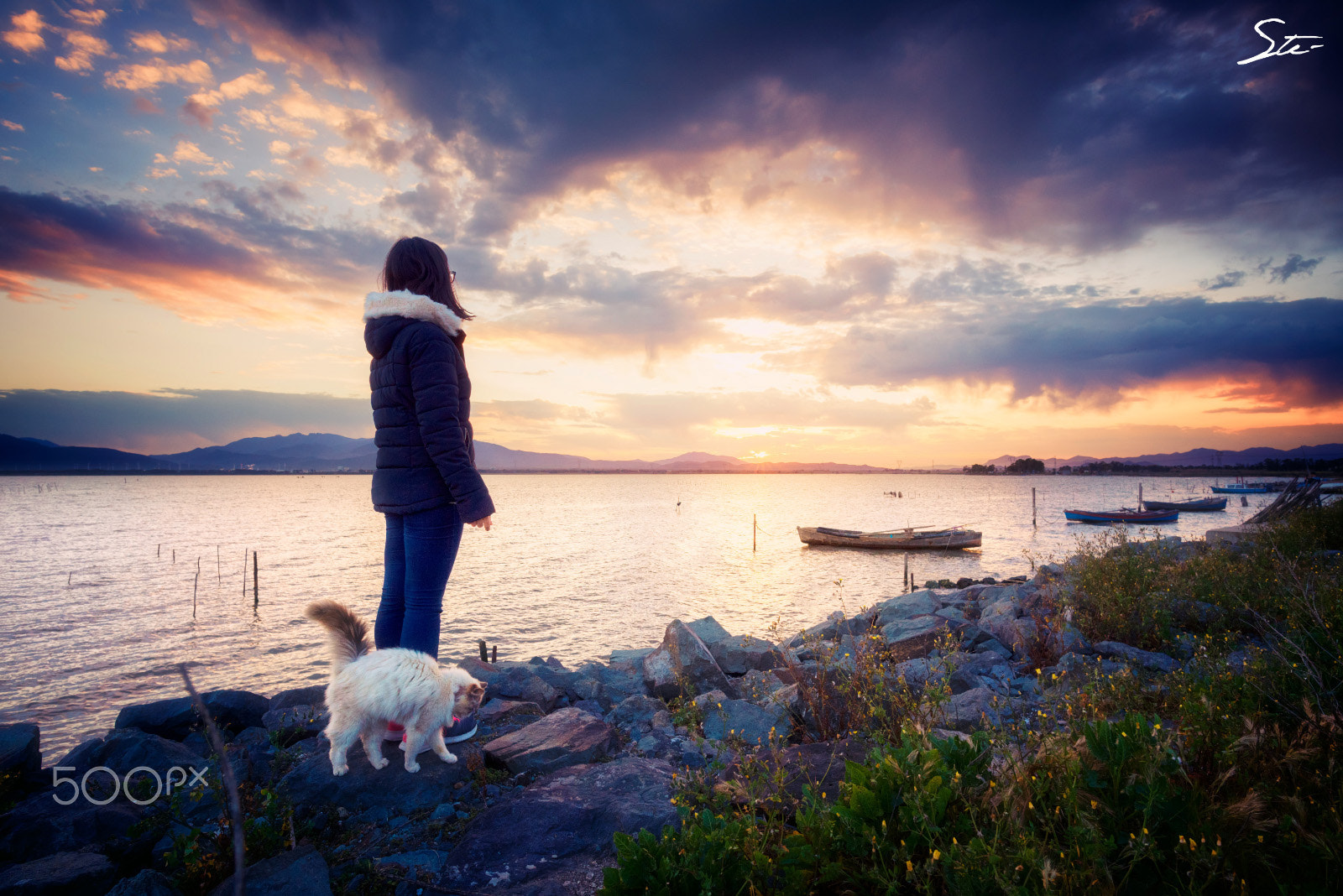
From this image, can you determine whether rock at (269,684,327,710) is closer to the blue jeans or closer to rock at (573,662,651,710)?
rock at (573,662,651,710)

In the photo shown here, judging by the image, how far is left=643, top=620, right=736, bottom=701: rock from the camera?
7570 millimetres

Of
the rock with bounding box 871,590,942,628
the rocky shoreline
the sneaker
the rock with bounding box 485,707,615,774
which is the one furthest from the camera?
the rock with bounding box 871,590,942,628

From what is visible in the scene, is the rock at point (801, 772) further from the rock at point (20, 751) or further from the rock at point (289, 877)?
the rock at point (20, 751)

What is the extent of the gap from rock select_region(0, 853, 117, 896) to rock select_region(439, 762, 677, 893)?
6.02ft

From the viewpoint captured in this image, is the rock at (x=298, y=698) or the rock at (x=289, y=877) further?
the rock at (x=298, y=698)

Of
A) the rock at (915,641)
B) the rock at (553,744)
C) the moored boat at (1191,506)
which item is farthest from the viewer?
the moored boat at (1191,506)

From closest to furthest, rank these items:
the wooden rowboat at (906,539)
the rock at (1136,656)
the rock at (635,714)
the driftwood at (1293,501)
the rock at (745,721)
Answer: the rock at (745,721) → the rock at (635,714) → the rock at (1136,656) → the driftwood at (1293,501) → the wooden rowboat at (906,539)

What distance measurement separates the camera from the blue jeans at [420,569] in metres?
4.06

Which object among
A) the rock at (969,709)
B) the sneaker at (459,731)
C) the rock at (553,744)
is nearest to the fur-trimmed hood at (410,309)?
the sneaker at (459,731)

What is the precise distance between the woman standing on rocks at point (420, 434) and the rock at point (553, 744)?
815mm

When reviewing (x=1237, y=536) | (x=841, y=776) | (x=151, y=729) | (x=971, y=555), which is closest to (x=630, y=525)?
(x=971, y=555)

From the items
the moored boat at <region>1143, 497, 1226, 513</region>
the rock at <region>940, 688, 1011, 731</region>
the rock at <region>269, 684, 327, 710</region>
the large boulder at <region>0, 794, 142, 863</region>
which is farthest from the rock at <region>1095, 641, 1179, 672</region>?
the moored boat at <region>1143, 497, 1226, 513</region>

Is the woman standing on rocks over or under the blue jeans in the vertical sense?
over

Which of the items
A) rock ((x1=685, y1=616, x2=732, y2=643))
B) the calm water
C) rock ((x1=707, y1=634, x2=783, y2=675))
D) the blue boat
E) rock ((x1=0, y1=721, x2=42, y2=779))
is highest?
rock ((x1=0, y1=721, x2=42, y2=779))
